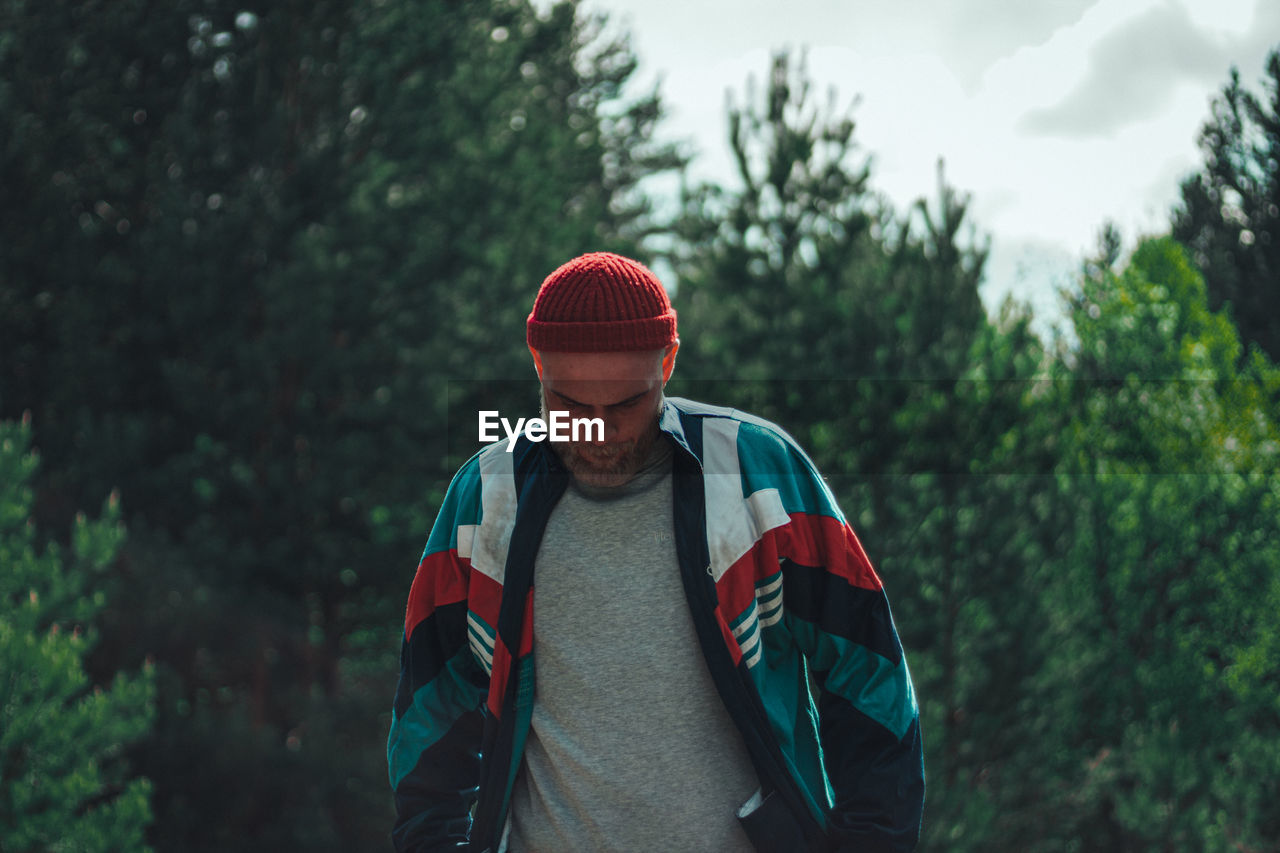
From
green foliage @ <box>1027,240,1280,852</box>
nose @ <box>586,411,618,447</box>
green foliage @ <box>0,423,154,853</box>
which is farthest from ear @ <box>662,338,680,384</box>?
green foliage @ <box>1027,240,1280,852</box>

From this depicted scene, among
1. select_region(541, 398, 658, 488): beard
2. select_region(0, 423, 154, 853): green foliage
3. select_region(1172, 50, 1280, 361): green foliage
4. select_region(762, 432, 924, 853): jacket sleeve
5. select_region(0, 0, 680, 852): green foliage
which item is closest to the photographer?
select_region(762, 432, 924, 853): jacket sleeve

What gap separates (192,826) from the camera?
10219 mm

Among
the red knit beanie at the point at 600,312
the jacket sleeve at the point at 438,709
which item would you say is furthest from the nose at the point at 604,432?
the jacket sleeve at the point at 438,709

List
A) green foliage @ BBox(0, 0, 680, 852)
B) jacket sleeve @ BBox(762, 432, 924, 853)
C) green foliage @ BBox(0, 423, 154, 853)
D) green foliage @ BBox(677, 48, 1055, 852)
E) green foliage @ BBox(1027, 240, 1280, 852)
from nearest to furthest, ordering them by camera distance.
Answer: jacket sleeve @ BBox(762, 432, 924, 853), green foliage @ BBox(0, 423, 154, 853), green foliage @ BBox(677, 48, 1055, 852), green foliage @ BBox(0, 0, 680, 852), green foliage @ BBox(1027, 240, 1280, 852)

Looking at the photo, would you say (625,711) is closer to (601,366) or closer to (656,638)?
(656,638)

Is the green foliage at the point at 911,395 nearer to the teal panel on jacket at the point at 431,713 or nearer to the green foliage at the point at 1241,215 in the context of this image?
the teal panel on jacket at the point at 431,713

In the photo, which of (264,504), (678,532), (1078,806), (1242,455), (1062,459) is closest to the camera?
(678,532)

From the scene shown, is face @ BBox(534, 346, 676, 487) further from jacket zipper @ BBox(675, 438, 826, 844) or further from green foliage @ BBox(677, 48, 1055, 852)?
green foliage @ BBox(677, 48, 1055, 852)

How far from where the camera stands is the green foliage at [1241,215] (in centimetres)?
1906

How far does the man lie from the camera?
162 centimetres

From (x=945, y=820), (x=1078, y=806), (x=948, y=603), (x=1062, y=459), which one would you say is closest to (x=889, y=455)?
(x=948, y=603)

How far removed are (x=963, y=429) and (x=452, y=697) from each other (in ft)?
22.3

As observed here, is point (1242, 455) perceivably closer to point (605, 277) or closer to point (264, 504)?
point (264, 504)

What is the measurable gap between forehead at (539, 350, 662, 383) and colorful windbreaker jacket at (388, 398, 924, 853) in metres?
0.10
